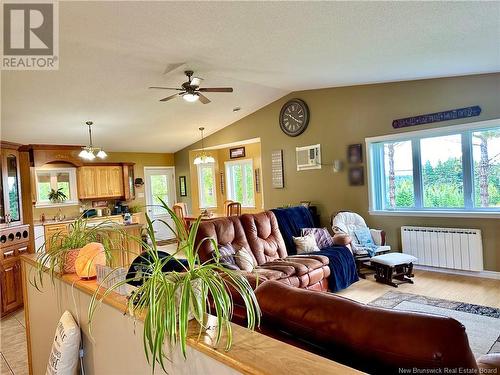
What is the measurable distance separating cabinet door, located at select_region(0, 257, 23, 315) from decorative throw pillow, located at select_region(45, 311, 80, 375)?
272 centimetres

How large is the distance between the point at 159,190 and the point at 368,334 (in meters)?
8.72

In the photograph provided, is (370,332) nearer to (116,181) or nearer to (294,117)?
(294,117)

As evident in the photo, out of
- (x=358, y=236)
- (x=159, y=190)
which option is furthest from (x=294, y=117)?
(x=159, y=190)

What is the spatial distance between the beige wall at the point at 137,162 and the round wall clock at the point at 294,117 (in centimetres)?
413

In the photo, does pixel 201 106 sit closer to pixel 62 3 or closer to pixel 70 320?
pixel 62 3

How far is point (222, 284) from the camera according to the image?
1019mm

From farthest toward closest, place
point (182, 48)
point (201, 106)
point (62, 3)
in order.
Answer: point (201, 106) < point (182, 48) < point (62, 3)

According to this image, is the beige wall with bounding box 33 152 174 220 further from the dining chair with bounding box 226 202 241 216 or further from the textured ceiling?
the dining chair with bounding box 226 202 241 216

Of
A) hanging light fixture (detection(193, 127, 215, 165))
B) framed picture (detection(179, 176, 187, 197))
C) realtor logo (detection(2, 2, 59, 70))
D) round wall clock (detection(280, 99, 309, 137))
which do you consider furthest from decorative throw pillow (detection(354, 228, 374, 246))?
framed picture (detection(179, 176, 187, 197))

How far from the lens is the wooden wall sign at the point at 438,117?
4.29 m

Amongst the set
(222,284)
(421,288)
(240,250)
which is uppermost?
(222,284)

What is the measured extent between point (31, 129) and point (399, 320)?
21.6 feet

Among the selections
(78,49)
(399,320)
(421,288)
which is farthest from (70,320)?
(421,288)

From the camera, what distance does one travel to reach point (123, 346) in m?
1.38
